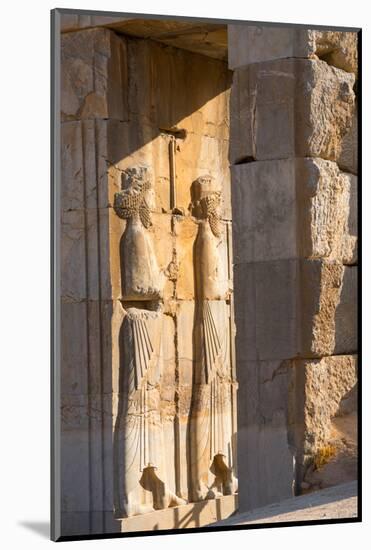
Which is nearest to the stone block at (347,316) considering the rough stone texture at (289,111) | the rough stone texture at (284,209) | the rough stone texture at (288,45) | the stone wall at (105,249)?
the rough stone texture at (284,209)

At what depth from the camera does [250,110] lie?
9133mm

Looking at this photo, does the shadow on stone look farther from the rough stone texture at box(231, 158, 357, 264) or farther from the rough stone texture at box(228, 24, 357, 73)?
the rough stone texture at box(228, 24, 357, 73)

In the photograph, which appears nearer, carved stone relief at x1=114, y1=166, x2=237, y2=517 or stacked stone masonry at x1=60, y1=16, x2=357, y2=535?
stacked stone masonry at x1=60, y1=16, x2=357, y2=535

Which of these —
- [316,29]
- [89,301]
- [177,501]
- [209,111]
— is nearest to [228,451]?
[177,501]

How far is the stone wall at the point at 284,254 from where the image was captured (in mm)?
8969

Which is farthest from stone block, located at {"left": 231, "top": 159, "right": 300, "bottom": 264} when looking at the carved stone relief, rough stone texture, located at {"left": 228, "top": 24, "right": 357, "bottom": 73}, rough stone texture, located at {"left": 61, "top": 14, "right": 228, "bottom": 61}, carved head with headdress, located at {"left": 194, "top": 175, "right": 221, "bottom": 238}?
carved head with headdress, located at {"left": 194, "top": 175, "right": 221, "bottom": 238}

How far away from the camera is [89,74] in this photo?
11.4 m

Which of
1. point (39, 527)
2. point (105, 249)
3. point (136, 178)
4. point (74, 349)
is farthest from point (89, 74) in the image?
point (39, 527)

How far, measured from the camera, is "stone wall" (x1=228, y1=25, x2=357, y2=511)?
897 cm

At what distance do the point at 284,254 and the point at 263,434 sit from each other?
110 centimetres

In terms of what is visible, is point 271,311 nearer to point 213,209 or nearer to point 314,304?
point 314,304

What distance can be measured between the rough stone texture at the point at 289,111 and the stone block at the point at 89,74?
249 centimetres

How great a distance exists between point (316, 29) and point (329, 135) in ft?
2.41

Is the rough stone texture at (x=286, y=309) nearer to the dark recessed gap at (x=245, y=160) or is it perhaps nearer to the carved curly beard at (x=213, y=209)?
the dark recessed gap at (x=245, y=160)
